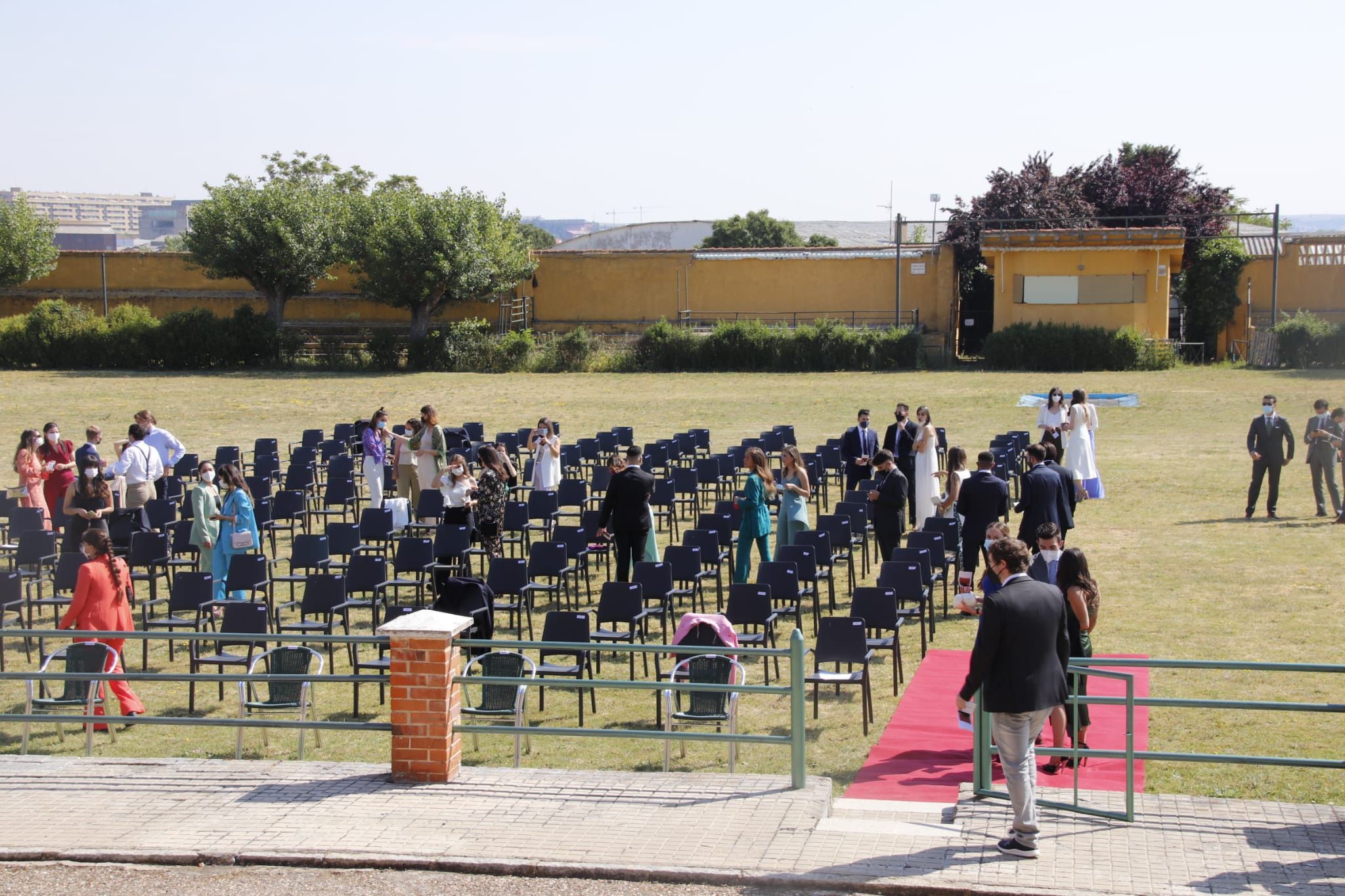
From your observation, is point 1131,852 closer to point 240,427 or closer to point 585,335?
point 240,427

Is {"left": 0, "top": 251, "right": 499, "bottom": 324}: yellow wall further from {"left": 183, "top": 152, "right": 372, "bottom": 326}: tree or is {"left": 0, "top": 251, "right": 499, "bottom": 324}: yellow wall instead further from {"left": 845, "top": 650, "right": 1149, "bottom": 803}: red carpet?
{"left": 845, "top": 650, "right": 1149, "bottom": 803}: red carpet

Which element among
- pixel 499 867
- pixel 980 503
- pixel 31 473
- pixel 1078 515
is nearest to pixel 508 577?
pixel 980 503

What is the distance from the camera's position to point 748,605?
10875mm

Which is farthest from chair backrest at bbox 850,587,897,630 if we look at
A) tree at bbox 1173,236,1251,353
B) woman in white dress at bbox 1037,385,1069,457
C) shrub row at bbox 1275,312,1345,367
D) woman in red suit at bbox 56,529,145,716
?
tree at bbox 1173,236,1251,353

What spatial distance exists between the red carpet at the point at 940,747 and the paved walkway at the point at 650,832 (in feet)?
2.21

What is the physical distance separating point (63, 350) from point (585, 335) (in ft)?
55.8

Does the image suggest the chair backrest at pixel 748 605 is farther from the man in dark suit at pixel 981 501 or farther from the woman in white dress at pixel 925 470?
the woman in white dress at pixel 925 470

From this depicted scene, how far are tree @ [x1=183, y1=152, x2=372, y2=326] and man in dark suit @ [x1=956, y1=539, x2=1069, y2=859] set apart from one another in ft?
130

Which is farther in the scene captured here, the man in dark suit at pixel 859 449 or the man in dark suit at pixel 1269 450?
the man in dark suit at pixel 1269 450

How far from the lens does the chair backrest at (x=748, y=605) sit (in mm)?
10820

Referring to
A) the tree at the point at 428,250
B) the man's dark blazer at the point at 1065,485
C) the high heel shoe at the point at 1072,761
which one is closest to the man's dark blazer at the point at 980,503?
the man's dark blazer at the point at 1065,485

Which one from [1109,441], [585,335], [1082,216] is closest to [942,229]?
[1082,216]

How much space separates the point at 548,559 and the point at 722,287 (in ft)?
111

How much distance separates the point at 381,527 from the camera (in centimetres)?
1491
